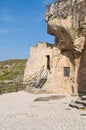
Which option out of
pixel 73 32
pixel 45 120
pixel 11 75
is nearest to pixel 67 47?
pixel 73 32

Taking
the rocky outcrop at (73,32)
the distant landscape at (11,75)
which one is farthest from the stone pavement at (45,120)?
the distant landscape at (11,75)

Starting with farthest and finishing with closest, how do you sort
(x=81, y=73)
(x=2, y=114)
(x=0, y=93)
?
(x=0, y=93)
(x=81, y=73)
(x=2, y=114)

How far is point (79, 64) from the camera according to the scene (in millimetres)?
→ 30266

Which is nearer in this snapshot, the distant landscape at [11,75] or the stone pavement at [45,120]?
the stone pavement at [45,120]

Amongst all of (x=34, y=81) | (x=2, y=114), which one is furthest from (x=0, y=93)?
(x=2, y=114)

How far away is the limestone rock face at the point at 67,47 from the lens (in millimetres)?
29516

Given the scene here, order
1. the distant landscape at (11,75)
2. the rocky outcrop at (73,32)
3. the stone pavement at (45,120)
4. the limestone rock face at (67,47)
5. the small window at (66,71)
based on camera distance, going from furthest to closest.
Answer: the distant landscape at (11,75)
the small window at (66,71)
the limestone rock face at (67,47)
the rocky outcrop at (73,32)
the stone pavement at (45,120)

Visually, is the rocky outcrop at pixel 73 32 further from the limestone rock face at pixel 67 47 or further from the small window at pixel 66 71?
the small window at pixel 66 71

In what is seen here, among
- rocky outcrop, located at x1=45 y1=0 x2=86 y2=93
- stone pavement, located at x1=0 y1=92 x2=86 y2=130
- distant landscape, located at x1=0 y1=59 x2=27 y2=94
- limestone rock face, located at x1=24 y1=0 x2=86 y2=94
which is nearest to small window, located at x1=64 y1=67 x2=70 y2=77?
limestone rock face, located at x1=24 y1=0 x2=86 y2=94

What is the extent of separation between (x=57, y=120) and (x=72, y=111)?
3.06 m

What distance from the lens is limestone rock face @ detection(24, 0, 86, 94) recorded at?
96.8 ft

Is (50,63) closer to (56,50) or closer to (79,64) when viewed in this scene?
(56,50)

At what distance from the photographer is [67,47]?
103 feet

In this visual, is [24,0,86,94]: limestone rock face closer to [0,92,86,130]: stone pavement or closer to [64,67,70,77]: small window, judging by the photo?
[64,67,70,77]: small window
